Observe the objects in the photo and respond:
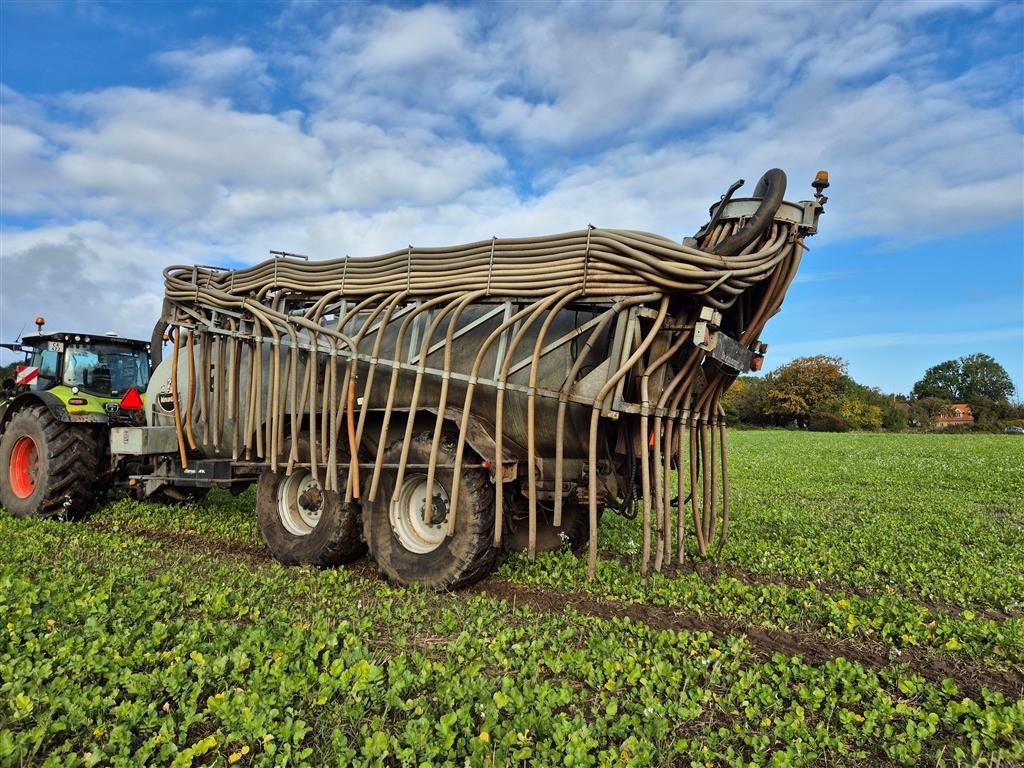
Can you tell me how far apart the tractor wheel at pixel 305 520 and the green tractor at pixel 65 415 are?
127 inches

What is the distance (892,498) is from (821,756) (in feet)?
32.1

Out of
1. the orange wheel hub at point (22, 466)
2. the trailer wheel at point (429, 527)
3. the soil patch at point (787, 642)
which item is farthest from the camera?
the orange wheel hub at point (22, 466)

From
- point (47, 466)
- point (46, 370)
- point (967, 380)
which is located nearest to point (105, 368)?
point (46, 370)

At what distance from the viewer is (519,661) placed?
403 cm

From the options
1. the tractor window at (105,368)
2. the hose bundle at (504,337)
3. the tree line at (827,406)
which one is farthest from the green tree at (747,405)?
the hose bundle at (504,337)

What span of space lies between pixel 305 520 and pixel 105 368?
498 centimetres

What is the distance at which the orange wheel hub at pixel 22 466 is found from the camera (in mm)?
9172

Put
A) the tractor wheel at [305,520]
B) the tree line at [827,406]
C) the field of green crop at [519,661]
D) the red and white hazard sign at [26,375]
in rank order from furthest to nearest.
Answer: the tree line at [827,406], the red and white hazard sign at [26,375], the tractor wheel at [305,520], the field of green crop at [519,661]

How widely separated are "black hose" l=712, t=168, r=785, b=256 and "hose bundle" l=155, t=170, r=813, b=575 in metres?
0.01

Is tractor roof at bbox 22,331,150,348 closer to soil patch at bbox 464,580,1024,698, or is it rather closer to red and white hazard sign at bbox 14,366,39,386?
red and white hazard sign at bbox 14,366,39,386

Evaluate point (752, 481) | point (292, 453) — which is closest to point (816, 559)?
point (292, 453)

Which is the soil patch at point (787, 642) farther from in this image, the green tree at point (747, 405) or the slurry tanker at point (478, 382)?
the green tree at point (747, 405)

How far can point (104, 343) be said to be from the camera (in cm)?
992

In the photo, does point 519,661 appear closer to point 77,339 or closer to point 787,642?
point 787,642
